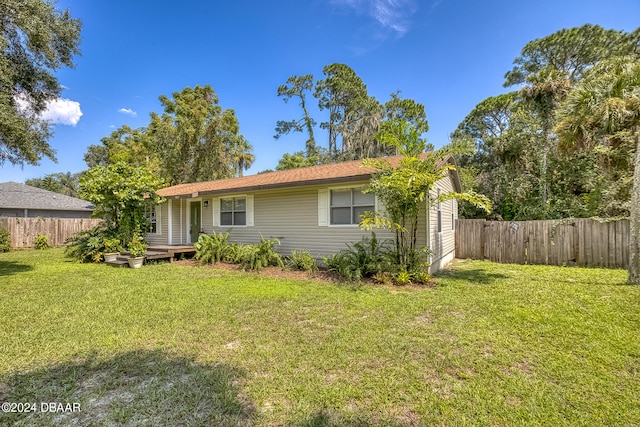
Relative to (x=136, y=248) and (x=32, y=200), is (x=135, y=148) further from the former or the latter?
(x=136, y=248)

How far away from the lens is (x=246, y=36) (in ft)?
39.7

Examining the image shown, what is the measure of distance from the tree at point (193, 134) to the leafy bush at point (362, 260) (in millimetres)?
16104

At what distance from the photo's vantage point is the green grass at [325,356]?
237 centimetres

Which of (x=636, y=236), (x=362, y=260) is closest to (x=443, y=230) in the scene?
(x=362, y=260)

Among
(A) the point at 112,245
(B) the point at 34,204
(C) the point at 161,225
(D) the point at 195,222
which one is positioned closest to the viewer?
(A) the point at 112,245

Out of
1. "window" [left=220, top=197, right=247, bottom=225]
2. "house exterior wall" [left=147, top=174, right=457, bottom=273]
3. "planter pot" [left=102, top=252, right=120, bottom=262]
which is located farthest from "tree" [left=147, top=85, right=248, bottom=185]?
"planter pot" [left=102, top=252, right=120, bottom=262]

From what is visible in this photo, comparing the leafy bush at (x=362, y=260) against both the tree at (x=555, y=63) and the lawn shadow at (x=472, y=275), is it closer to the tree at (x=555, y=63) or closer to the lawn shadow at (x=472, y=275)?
the lawn shadow at (x=472, y=275)

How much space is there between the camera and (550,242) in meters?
9.23

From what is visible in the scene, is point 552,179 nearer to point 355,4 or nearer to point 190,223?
point 355,4

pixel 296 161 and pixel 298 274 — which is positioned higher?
pixel 296 161

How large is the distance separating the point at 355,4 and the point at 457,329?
41.4 feet

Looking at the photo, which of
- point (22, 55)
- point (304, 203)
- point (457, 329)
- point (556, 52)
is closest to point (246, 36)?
point (22, 55)

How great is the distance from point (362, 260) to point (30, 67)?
10557 millimetres

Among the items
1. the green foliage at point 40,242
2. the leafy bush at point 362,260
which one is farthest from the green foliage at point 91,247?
the leafy bush at point 362,260
